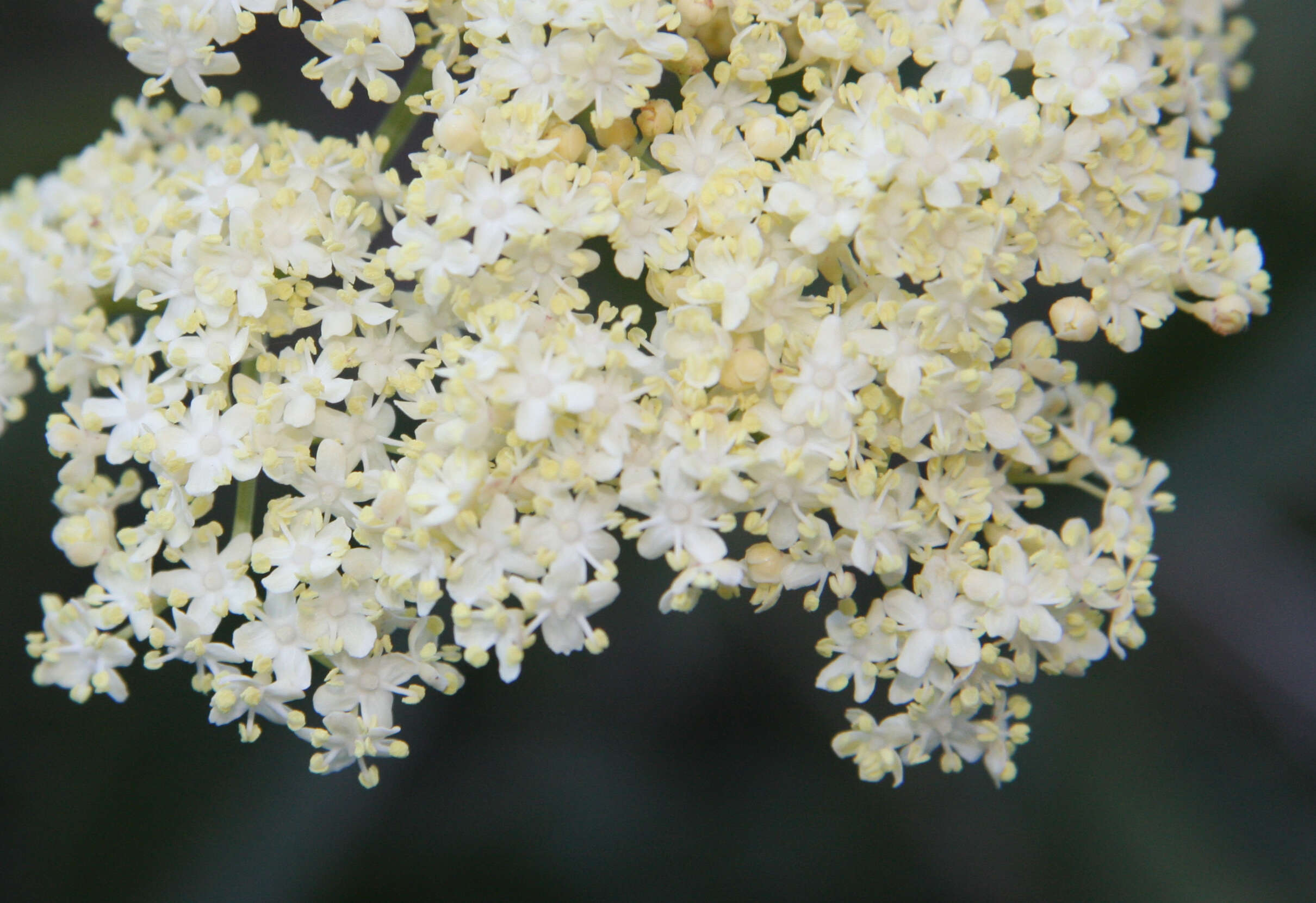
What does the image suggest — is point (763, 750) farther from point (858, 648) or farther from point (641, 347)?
point (641, 347)

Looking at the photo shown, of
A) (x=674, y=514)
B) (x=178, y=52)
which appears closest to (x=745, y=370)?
(x=674, y=514)

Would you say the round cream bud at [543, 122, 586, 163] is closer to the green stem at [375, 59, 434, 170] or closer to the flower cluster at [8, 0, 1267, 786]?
the flower cluster at [8, 0, 1267, 786]

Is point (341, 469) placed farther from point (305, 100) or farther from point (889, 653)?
point (305, 100)

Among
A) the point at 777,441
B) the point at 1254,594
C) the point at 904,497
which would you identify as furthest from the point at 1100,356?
the point at 777,441

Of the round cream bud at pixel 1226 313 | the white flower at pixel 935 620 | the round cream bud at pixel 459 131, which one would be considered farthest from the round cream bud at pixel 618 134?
the round cream bud at pixel 1226 313

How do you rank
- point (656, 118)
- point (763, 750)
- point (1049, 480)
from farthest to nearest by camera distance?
point (763, 750) < point (1049, 480) < point (656, 118)
